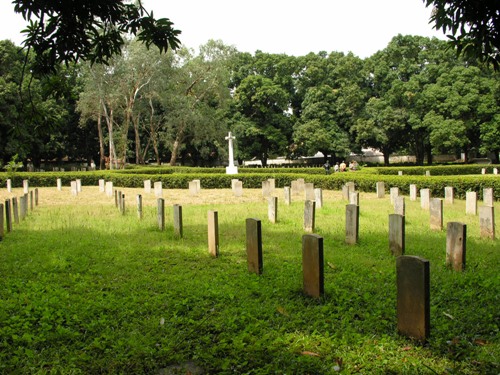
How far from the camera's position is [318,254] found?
536cm

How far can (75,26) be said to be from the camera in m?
5.82

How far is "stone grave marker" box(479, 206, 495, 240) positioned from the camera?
29.2 feet

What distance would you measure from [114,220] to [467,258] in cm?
878

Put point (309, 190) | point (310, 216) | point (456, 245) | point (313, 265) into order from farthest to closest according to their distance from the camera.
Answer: point (309, 190) → point (310, 216) → point (456, 245) → point (313, 265)

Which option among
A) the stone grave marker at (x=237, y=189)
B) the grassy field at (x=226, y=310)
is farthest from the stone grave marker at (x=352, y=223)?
the stone grave marker at (x=237, y=189)

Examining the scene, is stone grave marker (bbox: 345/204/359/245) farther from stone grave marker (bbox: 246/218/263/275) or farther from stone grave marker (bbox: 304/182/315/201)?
stone grave marker (bbox: 304/182/315/201)

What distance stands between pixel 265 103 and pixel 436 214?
38099mm

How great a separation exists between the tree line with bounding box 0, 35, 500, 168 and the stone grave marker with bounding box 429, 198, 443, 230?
28.3m

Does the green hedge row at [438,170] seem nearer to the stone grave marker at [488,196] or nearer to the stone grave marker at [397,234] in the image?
the stone grave marker at [488,196]

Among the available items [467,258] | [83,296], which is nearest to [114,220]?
[83,296]

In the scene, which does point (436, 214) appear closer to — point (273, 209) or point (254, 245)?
point (273, 209)

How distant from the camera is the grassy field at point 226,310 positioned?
3.92 meters

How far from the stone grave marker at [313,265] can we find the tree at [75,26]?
3035 millimetres

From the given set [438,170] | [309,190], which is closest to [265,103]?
[438,170]
